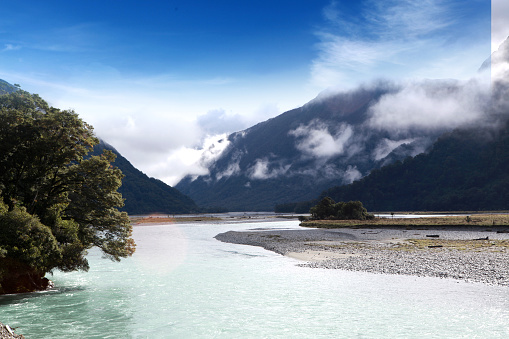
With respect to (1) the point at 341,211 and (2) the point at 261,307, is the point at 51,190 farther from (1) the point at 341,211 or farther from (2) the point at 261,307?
(1) the point at 341,211

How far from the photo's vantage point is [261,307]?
81.7ft

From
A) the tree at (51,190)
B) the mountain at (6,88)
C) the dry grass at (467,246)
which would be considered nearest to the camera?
the tree at (51,190)

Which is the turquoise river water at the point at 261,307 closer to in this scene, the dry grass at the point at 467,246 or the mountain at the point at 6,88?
the mountain at the point at 6,88

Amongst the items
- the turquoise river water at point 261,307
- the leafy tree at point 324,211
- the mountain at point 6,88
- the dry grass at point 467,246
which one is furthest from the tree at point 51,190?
the leafy tree at point 324,211

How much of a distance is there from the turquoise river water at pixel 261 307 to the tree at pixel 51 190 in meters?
3.28

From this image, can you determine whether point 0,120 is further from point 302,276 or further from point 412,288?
point 412,288

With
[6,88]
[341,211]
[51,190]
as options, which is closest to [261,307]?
[51,190]

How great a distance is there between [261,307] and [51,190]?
20.5 m

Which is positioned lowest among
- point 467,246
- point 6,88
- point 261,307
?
point 467,246

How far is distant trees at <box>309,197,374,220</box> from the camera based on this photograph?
14362 centimetres

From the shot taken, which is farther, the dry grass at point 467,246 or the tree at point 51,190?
the dry grass at point 467,246

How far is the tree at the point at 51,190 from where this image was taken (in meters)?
26.4

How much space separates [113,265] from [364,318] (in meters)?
34.6

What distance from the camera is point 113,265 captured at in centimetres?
4672
